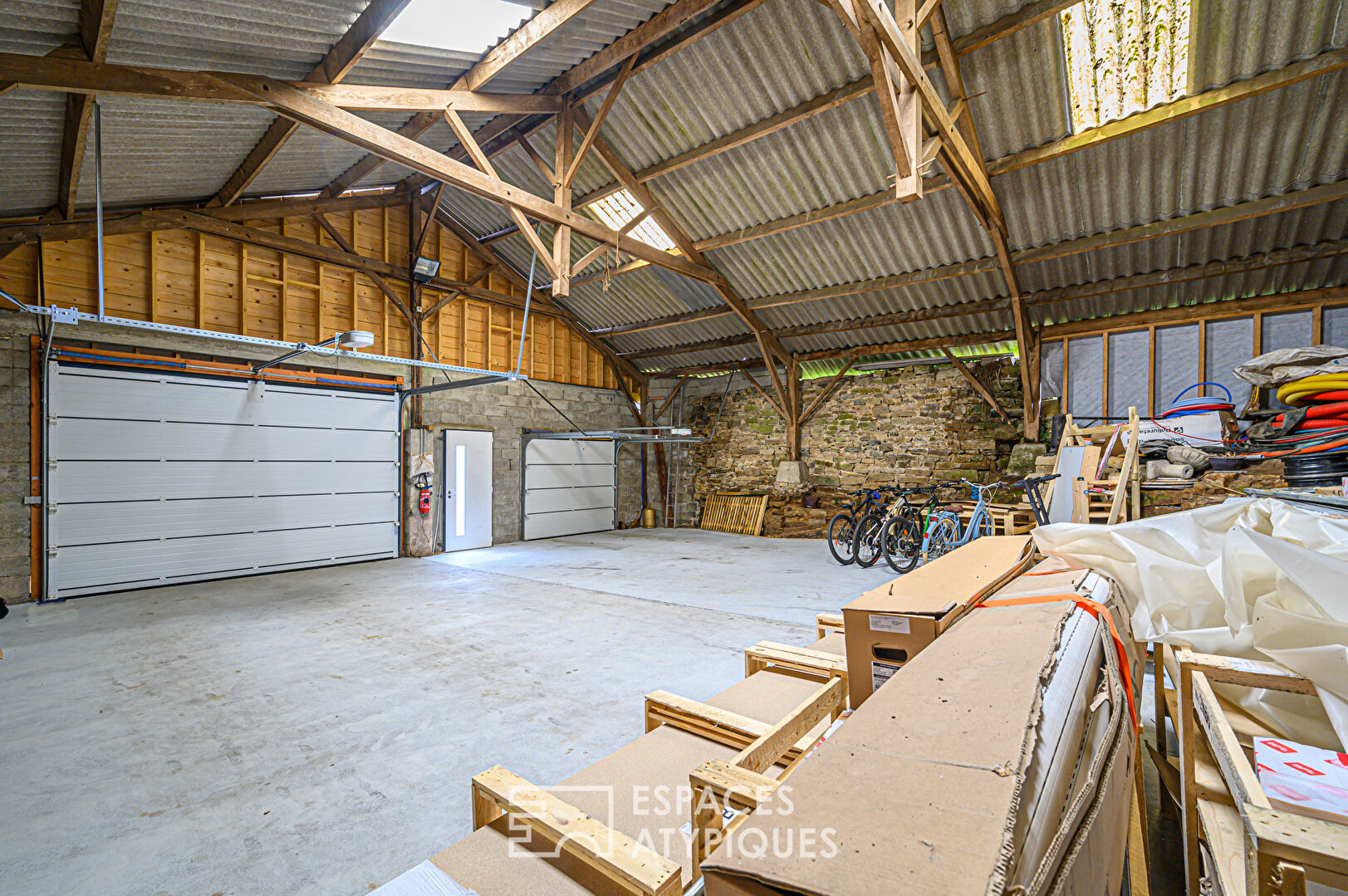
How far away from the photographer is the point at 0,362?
5.50 meters

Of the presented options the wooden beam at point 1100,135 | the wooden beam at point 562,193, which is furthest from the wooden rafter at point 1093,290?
the wooden beam at point 562,193

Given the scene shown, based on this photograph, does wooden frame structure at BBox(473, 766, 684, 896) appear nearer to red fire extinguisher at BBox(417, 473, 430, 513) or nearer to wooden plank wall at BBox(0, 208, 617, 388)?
wooden plank wall at BBox(0, 208, 617, 388)

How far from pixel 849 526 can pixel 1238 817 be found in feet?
22.3

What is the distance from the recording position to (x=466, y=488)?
9.29 metres

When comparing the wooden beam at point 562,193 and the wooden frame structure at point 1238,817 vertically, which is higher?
the wooden beam at point 562,193

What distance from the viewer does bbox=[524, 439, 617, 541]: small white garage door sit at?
410 inches

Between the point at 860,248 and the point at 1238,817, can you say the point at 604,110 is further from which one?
the point at 1238,817

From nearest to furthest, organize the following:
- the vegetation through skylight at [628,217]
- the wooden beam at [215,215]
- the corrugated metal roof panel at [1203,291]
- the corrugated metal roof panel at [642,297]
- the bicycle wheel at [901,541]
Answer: the wooden beam at [215,215] < the corrugated metal roof panel at [1203,291] < the bicycle wheel at [901,541] < the vegetation through skylight at [628,217] < the corrugated metal roof panel at [642,297]

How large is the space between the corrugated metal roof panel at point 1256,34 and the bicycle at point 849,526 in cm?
535

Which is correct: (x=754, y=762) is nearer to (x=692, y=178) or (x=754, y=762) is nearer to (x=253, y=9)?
(x=253, y=9)

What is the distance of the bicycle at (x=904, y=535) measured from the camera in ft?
23.5

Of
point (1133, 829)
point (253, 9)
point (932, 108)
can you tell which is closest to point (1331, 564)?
point (1133, 829)

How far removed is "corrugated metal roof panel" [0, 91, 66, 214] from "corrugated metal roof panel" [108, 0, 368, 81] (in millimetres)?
845

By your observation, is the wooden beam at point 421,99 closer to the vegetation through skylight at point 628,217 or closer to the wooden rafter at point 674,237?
the wooden rafter at point 674,237
